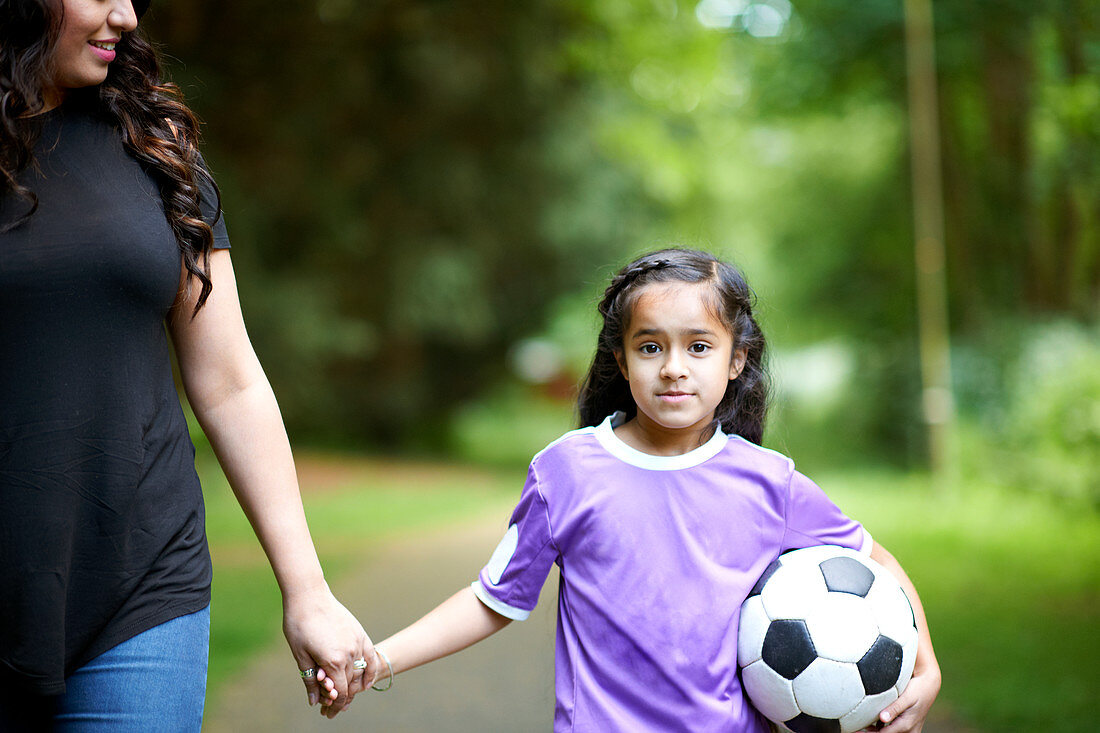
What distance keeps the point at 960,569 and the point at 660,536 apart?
320 inches

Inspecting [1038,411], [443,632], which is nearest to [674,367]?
[443,632]

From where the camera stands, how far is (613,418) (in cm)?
276

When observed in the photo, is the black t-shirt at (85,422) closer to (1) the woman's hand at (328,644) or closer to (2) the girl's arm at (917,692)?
(1) the woman's hand at (328,644)

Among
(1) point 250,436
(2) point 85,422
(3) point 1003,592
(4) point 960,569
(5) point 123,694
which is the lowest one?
(4) point 960,569

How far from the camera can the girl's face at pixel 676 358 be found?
251cm

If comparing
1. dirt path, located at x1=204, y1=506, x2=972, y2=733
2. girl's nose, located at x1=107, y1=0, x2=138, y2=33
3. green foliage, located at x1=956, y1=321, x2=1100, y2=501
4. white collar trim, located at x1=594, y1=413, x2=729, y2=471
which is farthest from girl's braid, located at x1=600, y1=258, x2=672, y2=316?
green foliage, located at x1=956, y1=321, x2=1100, y2=501

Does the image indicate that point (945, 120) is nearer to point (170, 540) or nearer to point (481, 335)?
point (481, 335)

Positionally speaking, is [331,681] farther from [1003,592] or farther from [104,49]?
[1003,592]

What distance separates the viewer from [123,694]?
200cm

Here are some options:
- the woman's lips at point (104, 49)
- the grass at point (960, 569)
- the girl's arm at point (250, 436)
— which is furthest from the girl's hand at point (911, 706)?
the grass at point (960, 569)

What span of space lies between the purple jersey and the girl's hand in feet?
0.87

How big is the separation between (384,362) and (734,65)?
8.87 meters

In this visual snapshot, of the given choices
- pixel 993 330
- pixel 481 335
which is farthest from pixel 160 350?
pixel 481 335

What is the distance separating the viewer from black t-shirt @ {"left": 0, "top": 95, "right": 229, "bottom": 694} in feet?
6.26
